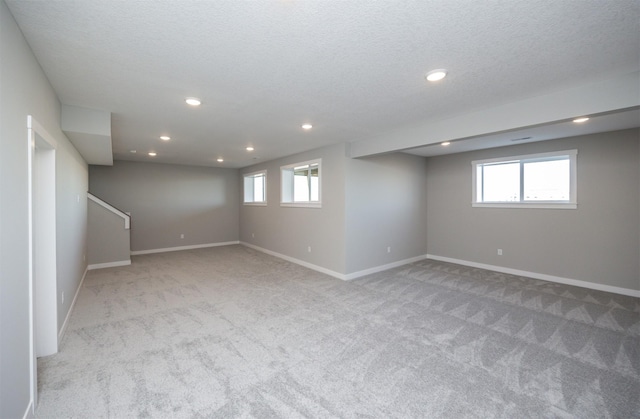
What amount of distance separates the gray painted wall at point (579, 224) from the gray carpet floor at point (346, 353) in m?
0.55

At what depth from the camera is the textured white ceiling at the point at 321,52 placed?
152 centimetres

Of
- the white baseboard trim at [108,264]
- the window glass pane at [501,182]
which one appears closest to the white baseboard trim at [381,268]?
the window glass pane at [501,182]

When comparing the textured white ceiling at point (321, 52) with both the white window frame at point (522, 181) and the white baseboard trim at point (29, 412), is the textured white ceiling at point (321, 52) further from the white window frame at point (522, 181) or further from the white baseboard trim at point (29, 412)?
the white window frame at point (522, 181)

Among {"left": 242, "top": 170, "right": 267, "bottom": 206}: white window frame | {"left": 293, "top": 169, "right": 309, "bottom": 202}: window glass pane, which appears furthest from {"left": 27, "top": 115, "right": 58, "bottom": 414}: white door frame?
{"left": 242, "top": 170, "right": 267, "bottom": 206}: white window frame

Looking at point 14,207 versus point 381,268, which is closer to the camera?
point 14,207

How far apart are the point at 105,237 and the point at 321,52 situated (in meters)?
6.25

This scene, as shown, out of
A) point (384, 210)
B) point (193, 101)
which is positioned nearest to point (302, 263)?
point (384, 210)

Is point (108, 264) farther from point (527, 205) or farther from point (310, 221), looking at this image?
point (527, 205)

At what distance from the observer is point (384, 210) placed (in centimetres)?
566

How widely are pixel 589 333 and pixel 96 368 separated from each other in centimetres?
484

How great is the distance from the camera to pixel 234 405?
1.94m

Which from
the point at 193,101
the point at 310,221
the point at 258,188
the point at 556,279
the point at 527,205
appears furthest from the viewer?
the point at 258,188

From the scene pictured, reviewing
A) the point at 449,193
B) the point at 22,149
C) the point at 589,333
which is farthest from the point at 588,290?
the point at 22,149

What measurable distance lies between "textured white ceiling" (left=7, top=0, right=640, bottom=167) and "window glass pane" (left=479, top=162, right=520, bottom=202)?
2.95m
